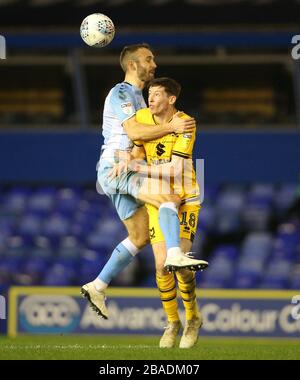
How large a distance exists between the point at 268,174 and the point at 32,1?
4.83 m

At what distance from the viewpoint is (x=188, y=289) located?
→ 10.2 metres

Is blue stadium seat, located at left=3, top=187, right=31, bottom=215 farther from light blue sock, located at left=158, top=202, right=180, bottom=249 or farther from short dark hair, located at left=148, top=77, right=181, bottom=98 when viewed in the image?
light blue sock, located at left=158, top=202, right=180, bottom=249

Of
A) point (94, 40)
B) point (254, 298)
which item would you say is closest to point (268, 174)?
point (254, 298)

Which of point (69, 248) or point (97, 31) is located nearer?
point (97, 31)

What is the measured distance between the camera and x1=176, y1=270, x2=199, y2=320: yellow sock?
1016cm

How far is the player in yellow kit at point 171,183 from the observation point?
10.2 metres

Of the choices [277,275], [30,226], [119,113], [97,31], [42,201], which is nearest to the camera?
[119,113]

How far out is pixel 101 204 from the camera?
69.6ft

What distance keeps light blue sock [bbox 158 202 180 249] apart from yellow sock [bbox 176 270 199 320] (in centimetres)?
34

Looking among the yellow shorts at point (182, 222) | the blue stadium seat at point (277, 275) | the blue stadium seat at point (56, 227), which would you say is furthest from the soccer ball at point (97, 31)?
the blue stadium seat at point (56, 227)

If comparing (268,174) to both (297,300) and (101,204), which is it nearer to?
(101,204)

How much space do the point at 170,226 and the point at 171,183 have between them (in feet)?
1.59
